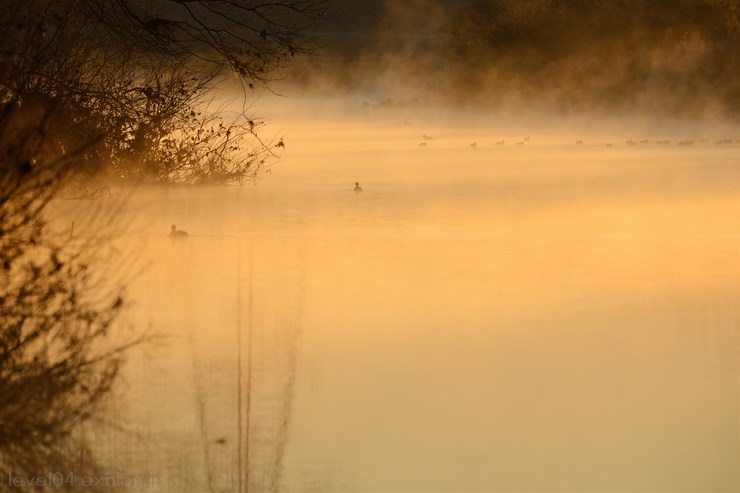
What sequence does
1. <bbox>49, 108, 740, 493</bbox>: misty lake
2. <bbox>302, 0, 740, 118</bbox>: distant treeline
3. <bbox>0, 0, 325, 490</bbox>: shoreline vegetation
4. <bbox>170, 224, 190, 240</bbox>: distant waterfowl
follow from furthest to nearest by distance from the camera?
1. <bbox>302, 0, 740, 118</bbox>: distant treeline
2. <bbox>170, 224, 190, 240</bbox>: distant waterfowl
3. <bbox>0, 0, 325, 490</bbox>: shoreline vegetation
4. <bbox>49, 108, 740, 493</bbox>: misty lake

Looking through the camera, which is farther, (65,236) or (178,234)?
(178,234)

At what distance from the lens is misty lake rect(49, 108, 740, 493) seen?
6.23 metres

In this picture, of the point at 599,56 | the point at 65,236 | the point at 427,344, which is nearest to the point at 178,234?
the point at 65,236

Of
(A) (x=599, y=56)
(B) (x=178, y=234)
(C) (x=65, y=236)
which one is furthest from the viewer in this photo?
(A) (x=599, y=56)

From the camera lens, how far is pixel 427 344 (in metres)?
8.48

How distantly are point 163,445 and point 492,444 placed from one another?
122cm

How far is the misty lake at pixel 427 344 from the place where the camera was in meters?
6.23

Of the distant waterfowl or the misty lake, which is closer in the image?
the misty lake

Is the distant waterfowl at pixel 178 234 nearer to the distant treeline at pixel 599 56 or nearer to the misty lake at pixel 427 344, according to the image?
the misty lake at pixel 427 344

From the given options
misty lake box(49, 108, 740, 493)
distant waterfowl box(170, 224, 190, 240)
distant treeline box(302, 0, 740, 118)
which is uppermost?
distant treeline box(302, 0, 740, 118)

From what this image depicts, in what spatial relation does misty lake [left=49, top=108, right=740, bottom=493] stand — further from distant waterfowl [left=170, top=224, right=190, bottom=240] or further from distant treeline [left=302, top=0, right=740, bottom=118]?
distant treeline [left=302, top=0, right=740, bottom=118]

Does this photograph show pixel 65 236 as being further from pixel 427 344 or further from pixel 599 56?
pixel 599 56

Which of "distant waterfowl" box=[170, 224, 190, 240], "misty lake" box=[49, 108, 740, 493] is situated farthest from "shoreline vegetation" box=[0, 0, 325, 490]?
"distant waterfowl" box=[170, 224, 190, 240]

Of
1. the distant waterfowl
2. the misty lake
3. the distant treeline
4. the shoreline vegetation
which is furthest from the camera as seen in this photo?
the distant treeline
